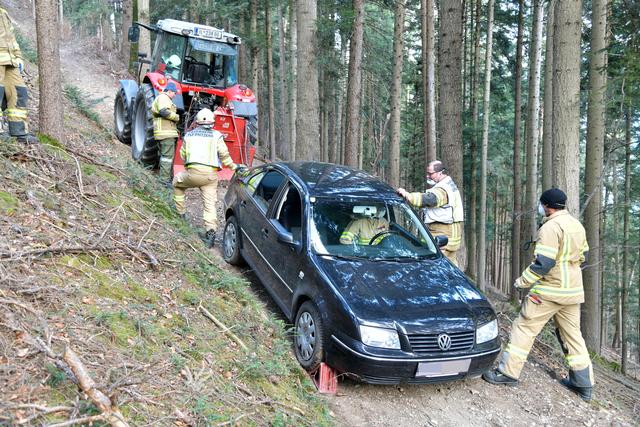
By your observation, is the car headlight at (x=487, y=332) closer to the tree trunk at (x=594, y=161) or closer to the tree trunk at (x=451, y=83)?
the tree trunk at (x=451, y=83)

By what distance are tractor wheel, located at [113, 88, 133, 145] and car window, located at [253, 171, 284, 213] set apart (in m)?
5.44

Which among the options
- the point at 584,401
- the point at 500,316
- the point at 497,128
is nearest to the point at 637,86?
the point at 500,316

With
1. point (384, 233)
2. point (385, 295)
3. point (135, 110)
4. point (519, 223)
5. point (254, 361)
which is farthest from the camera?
point (519, 223)

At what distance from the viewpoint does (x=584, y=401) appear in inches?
233

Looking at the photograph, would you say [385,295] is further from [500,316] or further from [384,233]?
[500,316]

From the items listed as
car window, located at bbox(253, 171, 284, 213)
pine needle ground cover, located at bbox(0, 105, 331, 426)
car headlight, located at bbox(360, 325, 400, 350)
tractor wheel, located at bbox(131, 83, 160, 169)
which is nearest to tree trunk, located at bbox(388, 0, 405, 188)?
tractor wheel, located at bbox(131, 83, 160, 169)

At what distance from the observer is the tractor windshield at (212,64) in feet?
33.5

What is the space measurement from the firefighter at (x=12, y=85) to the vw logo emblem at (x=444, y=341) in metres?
5.01

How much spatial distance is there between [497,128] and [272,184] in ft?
66.5

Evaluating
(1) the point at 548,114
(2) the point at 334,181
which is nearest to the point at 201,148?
(2) the point at 334,181

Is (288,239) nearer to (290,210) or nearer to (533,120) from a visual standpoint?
(290,210)

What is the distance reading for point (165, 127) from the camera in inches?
351

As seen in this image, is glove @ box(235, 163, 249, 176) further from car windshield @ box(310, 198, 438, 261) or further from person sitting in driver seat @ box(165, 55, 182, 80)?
person sitting in driver seat @ box(165, 55, 182, 80)

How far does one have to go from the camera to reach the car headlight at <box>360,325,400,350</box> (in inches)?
177
